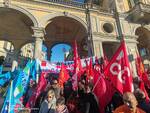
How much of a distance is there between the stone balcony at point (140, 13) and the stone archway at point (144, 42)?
1.09 metres

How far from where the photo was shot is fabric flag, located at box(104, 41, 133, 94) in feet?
17.5

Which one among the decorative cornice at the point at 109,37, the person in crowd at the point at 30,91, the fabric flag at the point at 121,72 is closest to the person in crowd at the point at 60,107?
the fabric flag at the point at 121,72

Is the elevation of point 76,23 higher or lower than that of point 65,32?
lower

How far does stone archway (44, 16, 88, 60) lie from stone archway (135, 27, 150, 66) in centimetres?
679

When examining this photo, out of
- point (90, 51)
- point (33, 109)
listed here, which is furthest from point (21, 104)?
point (90, 51)

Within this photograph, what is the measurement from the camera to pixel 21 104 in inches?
284

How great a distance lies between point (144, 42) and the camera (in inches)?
955

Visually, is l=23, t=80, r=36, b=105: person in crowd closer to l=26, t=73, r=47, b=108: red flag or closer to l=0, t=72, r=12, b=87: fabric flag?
l=26, t=73, r=47, b=108: red flag

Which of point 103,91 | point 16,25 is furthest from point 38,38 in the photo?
point 103,91

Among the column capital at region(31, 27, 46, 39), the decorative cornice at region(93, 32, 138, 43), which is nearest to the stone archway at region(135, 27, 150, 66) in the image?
the decorative cornice at region(93, 32, 138, 43)

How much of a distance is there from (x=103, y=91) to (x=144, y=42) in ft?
65.5

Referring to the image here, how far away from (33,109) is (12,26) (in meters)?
16.1

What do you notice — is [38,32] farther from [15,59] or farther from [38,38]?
[15,59]

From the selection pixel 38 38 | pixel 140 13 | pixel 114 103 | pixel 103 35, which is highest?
pixel 140 13
